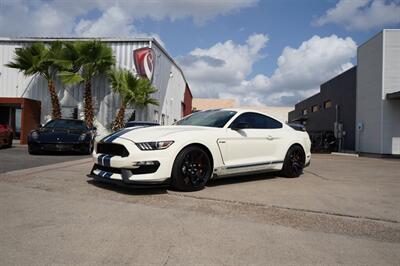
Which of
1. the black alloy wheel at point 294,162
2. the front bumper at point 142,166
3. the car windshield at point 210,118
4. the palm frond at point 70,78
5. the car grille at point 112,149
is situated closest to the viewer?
the front bumper at point 142,166

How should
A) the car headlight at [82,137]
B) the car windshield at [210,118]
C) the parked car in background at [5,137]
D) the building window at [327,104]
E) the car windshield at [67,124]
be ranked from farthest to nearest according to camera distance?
the building window at [327,104] < the parked car in background at [5,137] < the car windshield at [67,124] < the car headlight at [82,137] < the car windshield at [210,118]

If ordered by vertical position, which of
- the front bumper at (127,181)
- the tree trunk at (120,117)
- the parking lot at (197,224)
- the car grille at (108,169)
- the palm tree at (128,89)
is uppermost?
the palm tree at (128,89)

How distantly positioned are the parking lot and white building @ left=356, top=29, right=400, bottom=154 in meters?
13.3

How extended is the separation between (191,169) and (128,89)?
13.3 metres

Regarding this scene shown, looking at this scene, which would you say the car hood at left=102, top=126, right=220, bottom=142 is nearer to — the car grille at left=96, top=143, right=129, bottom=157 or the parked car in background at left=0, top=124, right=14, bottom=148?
the car grille at left=96, top=143, right=129, bottom=157

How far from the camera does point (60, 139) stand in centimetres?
1188

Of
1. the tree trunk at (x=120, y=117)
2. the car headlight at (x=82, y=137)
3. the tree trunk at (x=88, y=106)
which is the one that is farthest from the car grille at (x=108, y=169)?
the tree trunk at (x=88, y=106)

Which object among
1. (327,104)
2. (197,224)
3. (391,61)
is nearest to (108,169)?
(197,224)

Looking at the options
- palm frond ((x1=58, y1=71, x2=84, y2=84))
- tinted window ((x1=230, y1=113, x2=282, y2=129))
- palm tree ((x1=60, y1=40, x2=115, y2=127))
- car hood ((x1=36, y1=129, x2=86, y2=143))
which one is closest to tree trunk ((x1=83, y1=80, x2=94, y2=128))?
palm tree ((x1=60, y1=40, x2=115, y2=127))

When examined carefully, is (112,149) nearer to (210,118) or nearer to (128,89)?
(210,118)

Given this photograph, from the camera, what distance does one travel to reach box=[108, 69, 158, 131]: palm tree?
724 inches

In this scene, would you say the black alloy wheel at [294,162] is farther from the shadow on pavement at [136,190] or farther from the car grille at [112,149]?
the car grille at [112,149]

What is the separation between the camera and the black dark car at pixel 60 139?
11.8 meters

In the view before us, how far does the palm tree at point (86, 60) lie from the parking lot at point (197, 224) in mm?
12799
